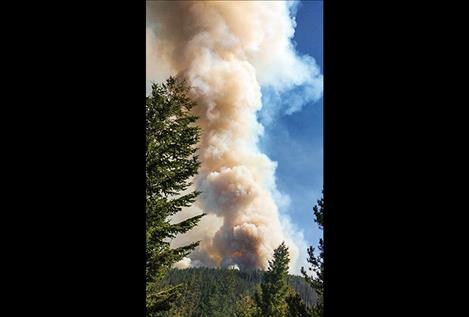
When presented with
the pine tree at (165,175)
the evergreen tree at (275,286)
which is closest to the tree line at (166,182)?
the pine tree at (165,175)

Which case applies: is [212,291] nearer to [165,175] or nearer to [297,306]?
[297,306]

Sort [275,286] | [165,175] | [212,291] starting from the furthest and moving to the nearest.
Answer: [212,291] → [275,286] → [165,175]

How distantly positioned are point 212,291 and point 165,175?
168ft

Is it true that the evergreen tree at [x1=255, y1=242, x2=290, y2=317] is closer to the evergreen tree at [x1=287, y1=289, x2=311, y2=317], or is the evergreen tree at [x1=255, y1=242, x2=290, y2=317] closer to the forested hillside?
the forested hillside

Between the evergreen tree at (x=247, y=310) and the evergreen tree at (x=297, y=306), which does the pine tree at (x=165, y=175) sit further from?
the evergreen tree at (x=247, y=310)

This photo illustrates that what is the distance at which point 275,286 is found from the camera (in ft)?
114

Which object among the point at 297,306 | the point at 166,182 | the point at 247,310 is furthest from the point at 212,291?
the point at 166,182

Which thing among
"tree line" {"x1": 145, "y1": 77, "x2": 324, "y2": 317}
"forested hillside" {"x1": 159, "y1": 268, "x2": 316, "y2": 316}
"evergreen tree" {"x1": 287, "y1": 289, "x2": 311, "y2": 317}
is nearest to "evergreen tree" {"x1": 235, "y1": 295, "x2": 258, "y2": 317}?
"forested hillside" {"x1": 159, "y1": 268, "x2": 316, "y2": 316}
